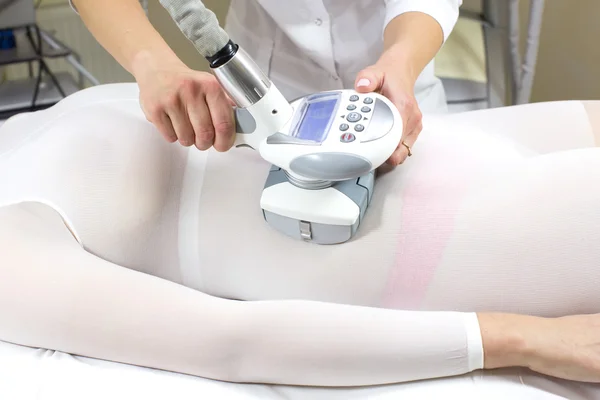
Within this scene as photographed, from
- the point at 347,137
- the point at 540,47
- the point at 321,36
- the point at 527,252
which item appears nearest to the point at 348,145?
the point at 347,137

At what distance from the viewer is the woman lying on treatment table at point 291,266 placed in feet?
2.11

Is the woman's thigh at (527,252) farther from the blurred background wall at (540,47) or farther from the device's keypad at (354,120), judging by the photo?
the blurred background wall at (540,47)

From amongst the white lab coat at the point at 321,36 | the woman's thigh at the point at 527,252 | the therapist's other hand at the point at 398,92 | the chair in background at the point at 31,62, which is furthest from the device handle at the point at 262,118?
the chair in background at the point at 31,62

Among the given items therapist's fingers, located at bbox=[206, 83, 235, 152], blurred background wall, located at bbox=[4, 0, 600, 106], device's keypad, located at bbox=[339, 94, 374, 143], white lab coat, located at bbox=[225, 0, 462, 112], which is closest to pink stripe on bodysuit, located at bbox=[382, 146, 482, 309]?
device's keypad, located at bbox=[339, 94, 374, 143]

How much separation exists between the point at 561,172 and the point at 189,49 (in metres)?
1.42

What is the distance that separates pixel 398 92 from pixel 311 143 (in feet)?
0.57

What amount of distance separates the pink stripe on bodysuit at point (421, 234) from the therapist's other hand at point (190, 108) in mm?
230

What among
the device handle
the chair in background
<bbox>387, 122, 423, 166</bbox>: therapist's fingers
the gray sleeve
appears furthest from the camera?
the chair in background

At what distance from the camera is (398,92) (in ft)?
2.47

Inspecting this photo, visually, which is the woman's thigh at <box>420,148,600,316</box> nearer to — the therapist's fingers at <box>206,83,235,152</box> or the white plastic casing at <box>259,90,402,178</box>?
the white plastic casing at <box>259,90,402,178</box>

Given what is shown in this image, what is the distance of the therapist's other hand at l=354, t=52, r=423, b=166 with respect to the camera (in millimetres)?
725

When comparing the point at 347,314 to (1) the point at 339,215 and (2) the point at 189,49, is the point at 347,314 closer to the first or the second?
(1) the point at 339,215

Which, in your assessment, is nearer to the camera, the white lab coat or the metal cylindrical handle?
the metal cylindrical handle

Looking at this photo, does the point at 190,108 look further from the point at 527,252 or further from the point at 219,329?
the point at 527,252
